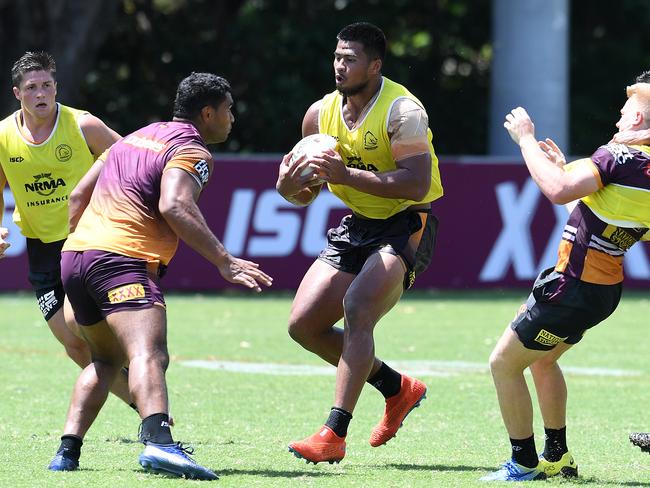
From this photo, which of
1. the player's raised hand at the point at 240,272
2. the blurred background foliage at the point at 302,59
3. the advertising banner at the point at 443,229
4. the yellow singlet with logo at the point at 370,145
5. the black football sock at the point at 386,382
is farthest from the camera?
the blurred background foliage at the point at 302,59

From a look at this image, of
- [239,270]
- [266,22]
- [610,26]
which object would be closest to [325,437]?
[239,270]

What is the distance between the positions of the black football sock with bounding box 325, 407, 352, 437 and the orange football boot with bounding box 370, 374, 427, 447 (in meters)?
0.69

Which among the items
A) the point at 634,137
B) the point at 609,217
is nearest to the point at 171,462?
the point at 609,217

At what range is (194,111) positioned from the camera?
698 cm

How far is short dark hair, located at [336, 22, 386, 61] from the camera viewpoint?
7426 mm

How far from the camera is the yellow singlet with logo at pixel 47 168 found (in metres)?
8.39

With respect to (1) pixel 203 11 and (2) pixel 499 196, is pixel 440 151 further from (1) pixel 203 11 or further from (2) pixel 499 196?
(2) pixel 499 196

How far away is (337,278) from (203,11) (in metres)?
22.8

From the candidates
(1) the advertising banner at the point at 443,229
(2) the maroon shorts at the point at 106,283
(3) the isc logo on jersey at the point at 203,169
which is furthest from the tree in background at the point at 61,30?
(3) the isc logo on jersey at the point at 203,169

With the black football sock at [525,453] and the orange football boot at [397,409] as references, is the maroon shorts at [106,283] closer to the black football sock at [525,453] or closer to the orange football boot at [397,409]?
the orange football boot at [397,409]

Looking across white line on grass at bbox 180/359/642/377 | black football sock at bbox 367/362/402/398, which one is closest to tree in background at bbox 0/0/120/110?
white line on grass at bbox 180/359/642/377

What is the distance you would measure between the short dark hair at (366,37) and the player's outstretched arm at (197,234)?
1.52m

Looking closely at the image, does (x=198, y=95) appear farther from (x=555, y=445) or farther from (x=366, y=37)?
(x=555, y=445)

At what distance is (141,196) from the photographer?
6.77 metres
